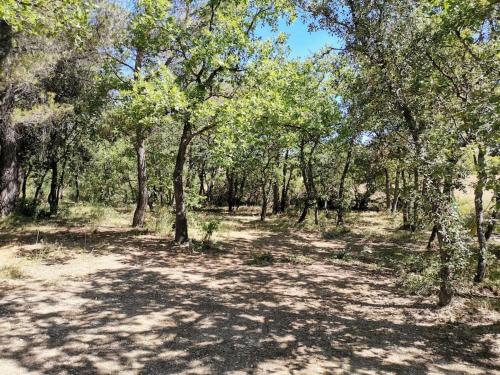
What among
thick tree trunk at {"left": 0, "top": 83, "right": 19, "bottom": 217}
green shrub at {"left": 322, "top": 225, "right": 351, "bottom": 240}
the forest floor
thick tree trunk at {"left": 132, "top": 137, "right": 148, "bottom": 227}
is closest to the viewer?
the forest floor

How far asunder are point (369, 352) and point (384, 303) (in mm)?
3168

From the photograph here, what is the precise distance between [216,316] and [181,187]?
25.0 ft

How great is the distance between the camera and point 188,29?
14.0m

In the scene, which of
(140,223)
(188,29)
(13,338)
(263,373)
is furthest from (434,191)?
(140,223)

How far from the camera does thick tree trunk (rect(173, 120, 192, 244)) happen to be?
14.6 m

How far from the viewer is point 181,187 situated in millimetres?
14773

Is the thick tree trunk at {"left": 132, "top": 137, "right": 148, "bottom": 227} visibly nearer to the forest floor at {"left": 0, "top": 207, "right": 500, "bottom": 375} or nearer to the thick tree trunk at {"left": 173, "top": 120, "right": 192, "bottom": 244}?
the thick tree trunk at {"left": 173, "top": 120, "right": 192, "bottom": 244}

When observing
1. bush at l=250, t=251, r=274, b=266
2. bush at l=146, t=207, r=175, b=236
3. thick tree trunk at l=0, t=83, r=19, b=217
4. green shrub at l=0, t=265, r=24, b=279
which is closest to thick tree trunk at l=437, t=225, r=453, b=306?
bush at l=250, t=251, r=274, b=266

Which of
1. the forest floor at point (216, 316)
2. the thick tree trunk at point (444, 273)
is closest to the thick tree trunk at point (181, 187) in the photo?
the forest floor at point (216, 316)

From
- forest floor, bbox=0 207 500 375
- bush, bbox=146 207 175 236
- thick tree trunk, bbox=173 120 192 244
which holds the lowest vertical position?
forest floor, bbox=0 207 500 375

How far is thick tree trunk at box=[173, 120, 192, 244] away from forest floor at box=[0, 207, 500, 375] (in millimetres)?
821

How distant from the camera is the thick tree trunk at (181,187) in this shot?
14.6 metres

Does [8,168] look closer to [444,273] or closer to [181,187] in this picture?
[181,187]

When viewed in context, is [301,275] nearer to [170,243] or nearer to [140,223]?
[170,243]
